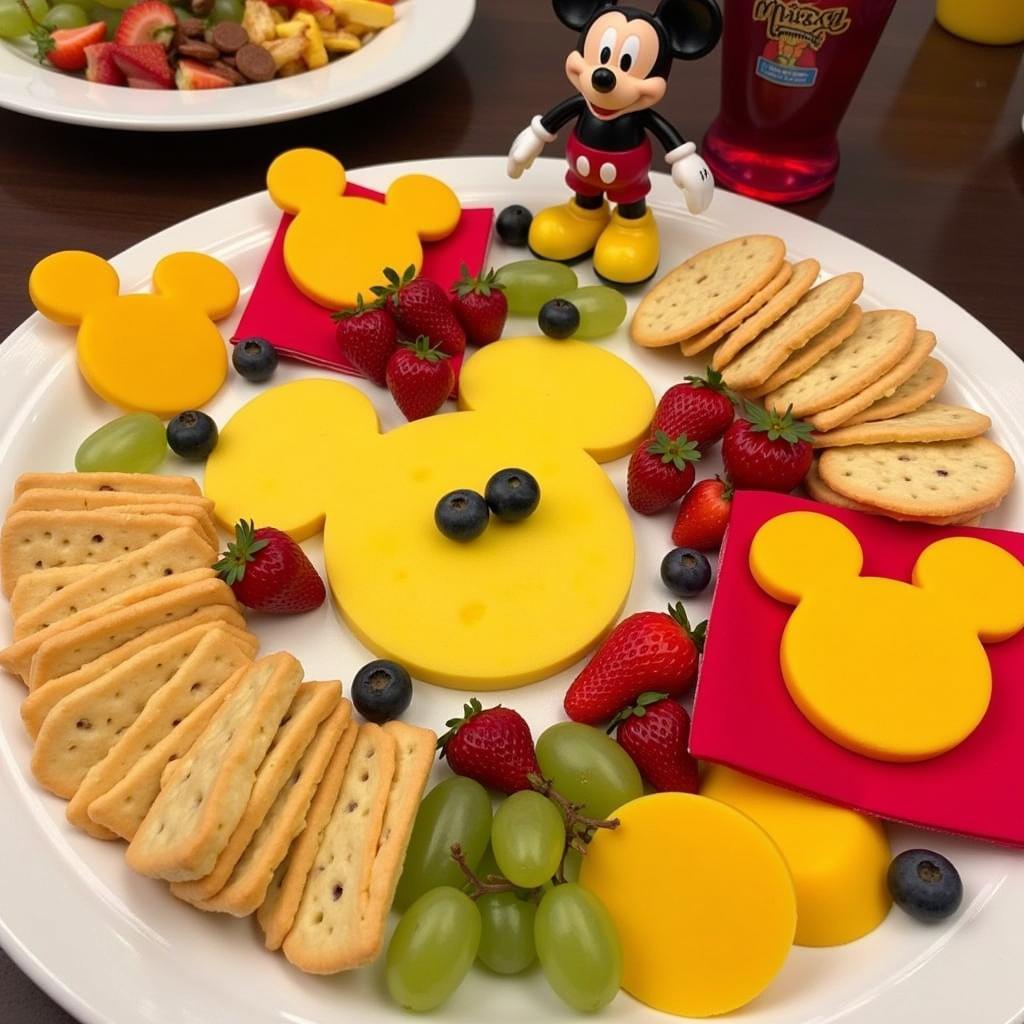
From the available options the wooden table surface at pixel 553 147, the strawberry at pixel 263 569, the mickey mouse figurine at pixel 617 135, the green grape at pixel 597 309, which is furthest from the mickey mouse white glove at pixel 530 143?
the strawberry at pixel 263 569

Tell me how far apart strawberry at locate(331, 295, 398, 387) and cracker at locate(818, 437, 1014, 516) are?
68 centimetres

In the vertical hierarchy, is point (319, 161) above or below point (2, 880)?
above

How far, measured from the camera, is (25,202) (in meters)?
1.84

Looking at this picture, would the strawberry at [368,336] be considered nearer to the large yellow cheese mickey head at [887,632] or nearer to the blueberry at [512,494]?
the blueberry at [512,494]

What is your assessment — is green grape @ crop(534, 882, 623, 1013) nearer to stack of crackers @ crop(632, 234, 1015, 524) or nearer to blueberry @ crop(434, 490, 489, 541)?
blueberry @ crop(434, 490, 489, 541)

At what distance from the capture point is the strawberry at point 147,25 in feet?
6.33

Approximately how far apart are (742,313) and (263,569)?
2.64 ft

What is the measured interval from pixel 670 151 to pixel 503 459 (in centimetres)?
56

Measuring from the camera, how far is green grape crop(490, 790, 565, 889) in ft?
3.14

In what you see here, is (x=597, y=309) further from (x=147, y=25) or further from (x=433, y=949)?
(x=147, y=25)

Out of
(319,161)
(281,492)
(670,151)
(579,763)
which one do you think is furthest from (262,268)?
(579,763)

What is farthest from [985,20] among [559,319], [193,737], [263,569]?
[193,737]

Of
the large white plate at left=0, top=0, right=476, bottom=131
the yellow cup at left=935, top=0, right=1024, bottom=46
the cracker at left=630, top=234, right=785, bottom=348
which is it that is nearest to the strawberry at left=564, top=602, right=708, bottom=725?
the cracker at left=630, top=234, right=785, bottom=348

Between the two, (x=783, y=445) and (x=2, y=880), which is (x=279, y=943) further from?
(x=783, y=445)
